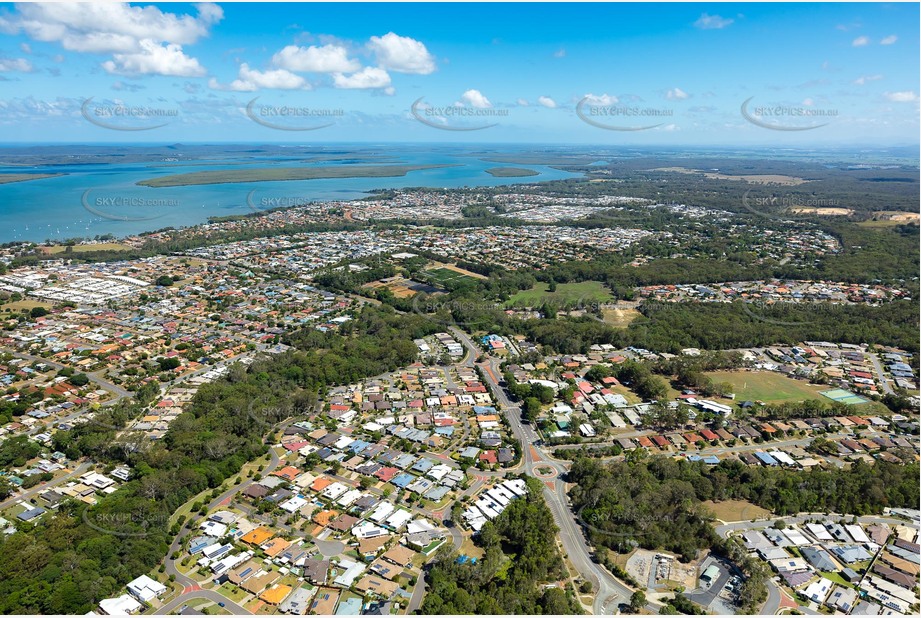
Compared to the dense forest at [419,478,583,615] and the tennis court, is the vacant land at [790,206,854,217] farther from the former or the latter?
the dense forest at [419,478,583,615]

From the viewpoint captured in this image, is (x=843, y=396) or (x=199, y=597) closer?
(x=199, y=597)

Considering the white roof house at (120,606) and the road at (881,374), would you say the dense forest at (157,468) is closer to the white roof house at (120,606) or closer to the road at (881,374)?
the white roof house at (120,606)

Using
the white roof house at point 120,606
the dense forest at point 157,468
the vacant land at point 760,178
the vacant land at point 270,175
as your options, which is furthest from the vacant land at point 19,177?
the vacant land at point 760,178

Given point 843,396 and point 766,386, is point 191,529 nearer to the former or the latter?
point 766,386

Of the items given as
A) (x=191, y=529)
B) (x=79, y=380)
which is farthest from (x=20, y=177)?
(x=191, y=529)

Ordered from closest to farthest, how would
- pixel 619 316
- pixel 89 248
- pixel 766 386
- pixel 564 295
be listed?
pixel 766 386
pixel 619 316
pixel 564 295
pixel 89 248

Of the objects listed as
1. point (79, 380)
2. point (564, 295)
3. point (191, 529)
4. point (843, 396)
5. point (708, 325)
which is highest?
point (708, 325)
